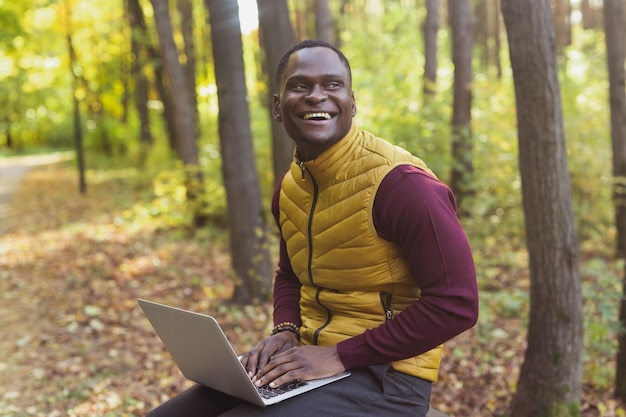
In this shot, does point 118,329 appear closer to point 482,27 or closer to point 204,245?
point 204,245

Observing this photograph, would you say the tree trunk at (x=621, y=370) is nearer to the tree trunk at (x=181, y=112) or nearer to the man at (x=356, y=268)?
the man at (x=356, y=268)

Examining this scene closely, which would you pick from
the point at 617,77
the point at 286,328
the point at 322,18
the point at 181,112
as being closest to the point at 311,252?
the point at 286,328

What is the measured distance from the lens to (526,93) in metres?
4.16

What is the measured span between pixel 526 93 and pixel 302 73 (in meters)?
2.26

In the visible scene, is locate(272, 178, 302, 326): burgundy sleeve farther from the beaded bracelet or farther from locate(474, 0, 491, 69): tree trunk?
locate(474, 0, 491, 69): tree trunk

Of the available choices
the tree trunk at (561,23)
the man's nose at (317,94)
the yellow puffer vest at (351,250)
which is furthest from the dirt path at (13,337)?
the tree trunk at (561,23)

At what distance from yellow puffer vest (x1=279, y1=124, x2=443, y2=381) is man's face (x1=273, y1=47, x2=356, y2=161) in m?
→ 0.06

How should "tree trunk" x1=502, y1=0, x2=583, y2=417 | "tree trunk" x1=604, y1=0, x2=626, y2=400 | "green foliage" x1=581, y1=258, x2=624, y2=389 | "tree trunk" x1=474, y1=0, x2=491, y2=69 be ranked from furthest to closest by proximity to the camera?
"tree trunk" x1=474, y1=0, x2=491, y2=69
"tree trunk" x1=604, y1=0, x2=626, y2=400
"green foliage" x1=581, y1=258, x2=624, y2=389
"tree trunk" x1=502, y1=0, x2=583, y2=417

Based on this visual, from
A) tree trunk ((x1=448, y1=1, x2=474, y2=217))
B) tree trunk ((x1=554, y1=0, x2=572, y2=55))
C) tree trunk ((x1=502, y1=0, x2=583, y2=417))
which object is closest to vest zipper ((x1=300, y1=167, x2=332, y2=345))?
tree trunk ((x1=502, y1=0, x2=583, y2=417))

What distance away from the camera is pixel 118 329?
714 cm

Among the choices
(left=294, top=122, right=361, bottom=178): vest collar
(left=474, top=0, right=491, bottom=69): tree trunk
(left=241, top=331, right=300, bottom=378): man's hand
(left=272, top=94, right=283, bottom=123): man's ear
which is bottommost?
(left=241, top=331, right=300, bottom=378): man's hand

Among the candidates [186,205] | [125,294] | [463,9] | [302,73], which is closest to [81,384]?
[125,294]

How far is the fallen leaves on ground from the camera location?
544cm

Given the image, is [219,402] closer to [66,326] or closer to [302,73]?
[302,73]
